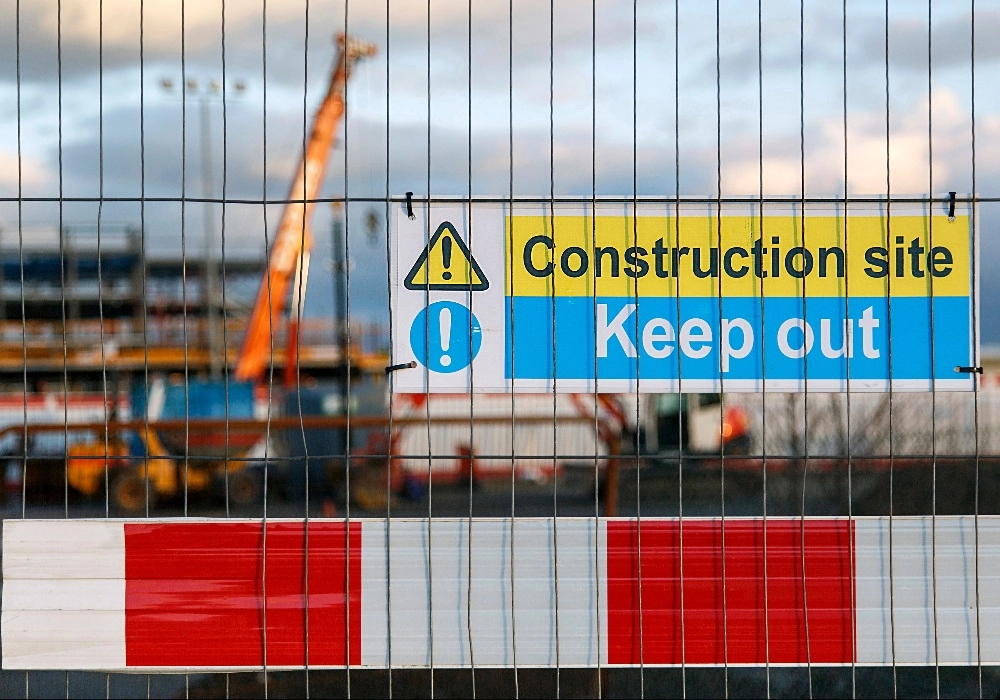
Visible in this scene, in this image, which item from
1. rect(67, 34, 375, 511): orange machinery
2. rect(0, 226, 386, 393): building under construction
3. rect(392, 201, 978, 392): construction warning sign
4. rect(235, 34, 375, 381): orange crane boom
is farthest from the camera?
rect(0, 226, 386, 393): building under construction

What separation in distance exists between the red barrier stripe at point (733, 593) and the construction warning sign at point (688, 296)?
0.70 m

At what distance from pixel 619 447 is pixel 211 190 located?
1600 centimetres

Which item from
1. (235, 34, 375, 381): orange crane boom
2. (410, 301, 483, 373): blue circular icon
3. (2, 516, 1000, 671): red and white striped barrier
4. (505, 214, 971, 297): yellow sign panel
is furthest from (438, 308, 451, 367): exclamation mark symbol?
(235, 34, 375, 381): orange crane boom

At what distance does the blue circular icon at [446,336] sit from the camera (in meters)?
4.32

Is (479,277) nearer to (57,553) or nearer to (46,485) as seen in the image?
(57,553)

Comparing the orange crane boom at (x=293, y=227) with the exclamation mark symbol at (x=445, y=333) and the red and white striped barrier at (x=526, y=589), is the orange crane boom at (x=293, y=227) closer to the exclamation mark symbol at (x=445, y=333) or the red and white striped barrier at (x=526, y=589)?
the red and white striped barrier at (x=526, y=589)

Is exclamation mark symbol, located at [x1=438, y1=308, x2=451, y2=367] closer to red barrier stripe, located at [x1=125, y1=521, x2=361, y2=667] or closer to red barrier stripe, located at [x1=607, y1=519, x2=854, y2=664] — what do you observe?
red barrier stripe, located at [x1=125, y1=521, x2=361, y2=667]

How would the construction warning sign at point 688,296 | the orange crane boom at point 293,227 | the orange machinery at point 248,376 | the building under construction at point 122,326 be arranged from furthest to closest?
the building under construction at point 122,326 < the orange machinery at point 248,376 < the orange crane boom at point 293,227 < the construction warning sign at point 688,296

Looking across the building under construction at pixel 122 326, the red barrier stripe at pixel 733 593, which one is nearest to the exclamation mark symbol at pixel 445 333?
the red barrier stripe at pixel 733 593

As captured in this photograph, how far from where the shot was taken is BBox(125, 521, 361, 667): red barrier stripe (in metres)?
4.38

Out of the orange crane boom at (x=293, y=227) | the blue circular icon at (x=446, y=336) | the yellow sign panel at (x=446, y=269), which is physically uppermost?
the orange crane boom at (x=293, y=227)

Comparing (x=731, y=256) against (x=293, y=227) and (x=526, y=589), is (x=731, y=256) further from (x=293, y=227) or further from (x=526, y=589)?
(x=293, y=227)

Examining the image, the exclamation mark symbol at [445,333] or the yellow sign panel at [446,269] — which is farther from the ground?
the yellow sign panel at [446,269]

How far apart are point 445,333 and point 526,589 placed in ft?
4.14
